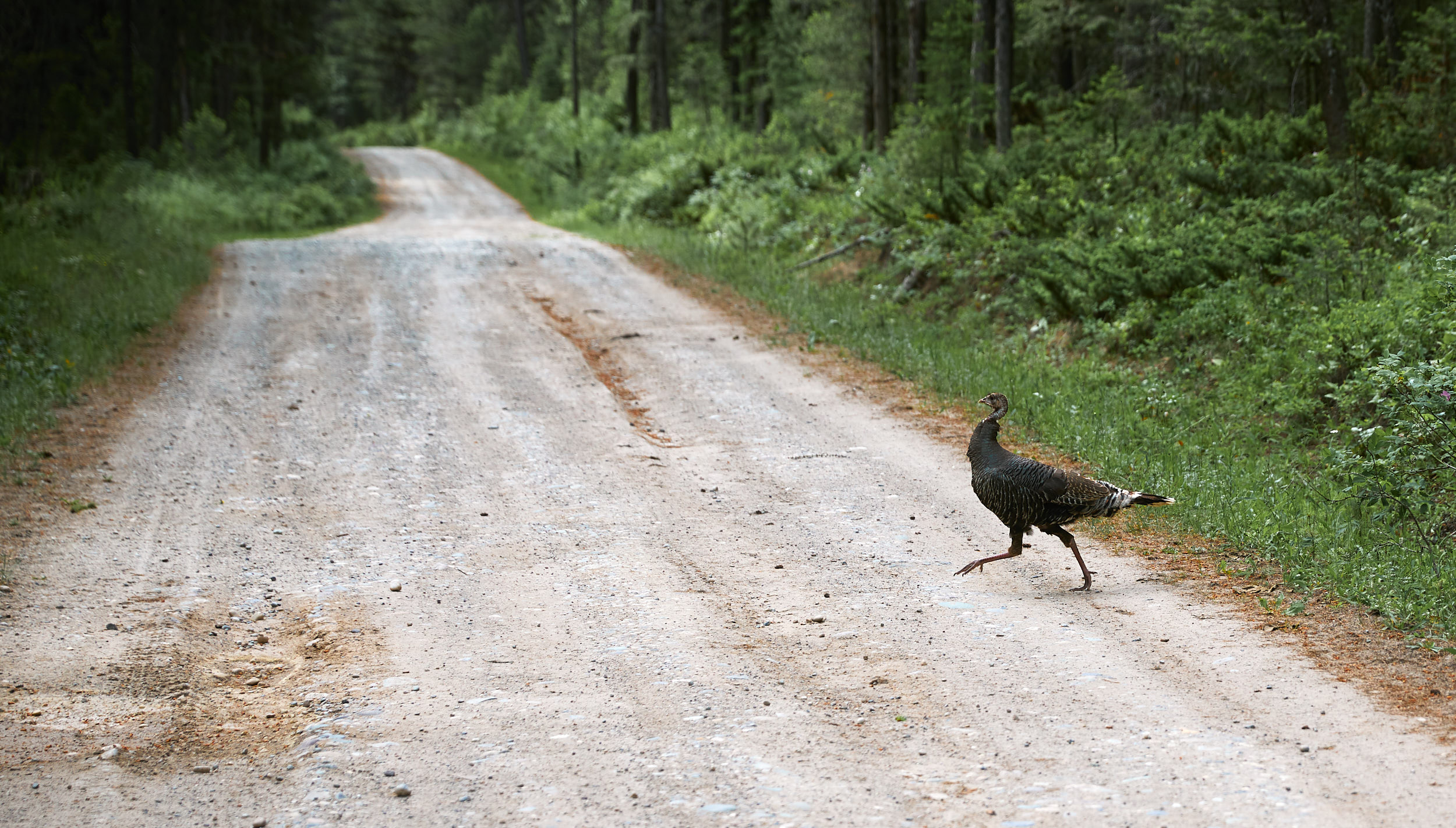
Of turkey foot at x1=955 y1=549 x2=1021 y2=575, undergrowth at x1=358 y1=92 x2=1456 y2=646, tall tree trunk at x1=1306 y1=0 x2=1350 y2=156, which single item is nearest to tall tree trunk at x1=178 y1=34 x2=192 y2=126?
undergrowth at x1=358 y1=92 x2=1456 y2=646

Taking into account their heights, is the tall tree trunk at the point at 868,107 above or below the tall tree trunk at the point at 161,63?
below

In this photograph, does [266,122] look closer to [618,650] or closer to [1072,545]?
[618,650]

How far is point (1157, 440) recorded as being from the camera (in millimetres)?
9664

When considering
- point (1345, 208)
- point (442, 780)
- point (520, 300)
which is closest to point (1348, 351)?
point (1345, 208)

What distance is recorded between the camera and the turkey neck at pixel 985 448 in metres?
6.66

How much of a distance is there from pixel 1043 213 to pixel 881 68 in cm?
1148

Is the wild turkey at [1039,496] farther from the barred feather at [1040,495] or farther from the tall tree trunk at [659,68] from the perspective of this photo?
the tall tree trunk at [659,68]

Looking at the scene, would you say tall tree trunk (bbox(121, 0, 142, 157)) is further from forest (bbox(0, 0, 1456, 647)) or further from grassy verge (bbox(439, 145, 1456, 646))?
grassy verge (bbox(439, 145, 1456, 646))

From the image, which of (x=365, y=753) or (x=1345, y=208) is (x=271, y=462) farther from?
(x=1345, y=208)

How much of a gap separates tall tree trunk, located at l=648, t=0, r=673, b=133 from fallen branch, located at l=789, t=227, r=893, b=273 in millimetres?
22280

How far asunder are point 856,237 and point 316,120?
42435mm

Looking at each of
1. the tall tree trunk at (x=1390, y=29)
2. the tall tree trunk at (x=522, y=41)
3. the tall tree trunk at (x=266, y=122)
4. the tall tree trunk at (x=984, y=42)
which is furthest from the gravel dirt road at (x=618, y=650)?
the tall tree trunk at (x=522, y=41)

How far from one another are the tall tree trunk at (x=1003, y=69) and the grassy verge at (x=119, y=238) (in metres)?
14.4

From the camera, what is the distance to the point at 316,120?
53.2 meters
